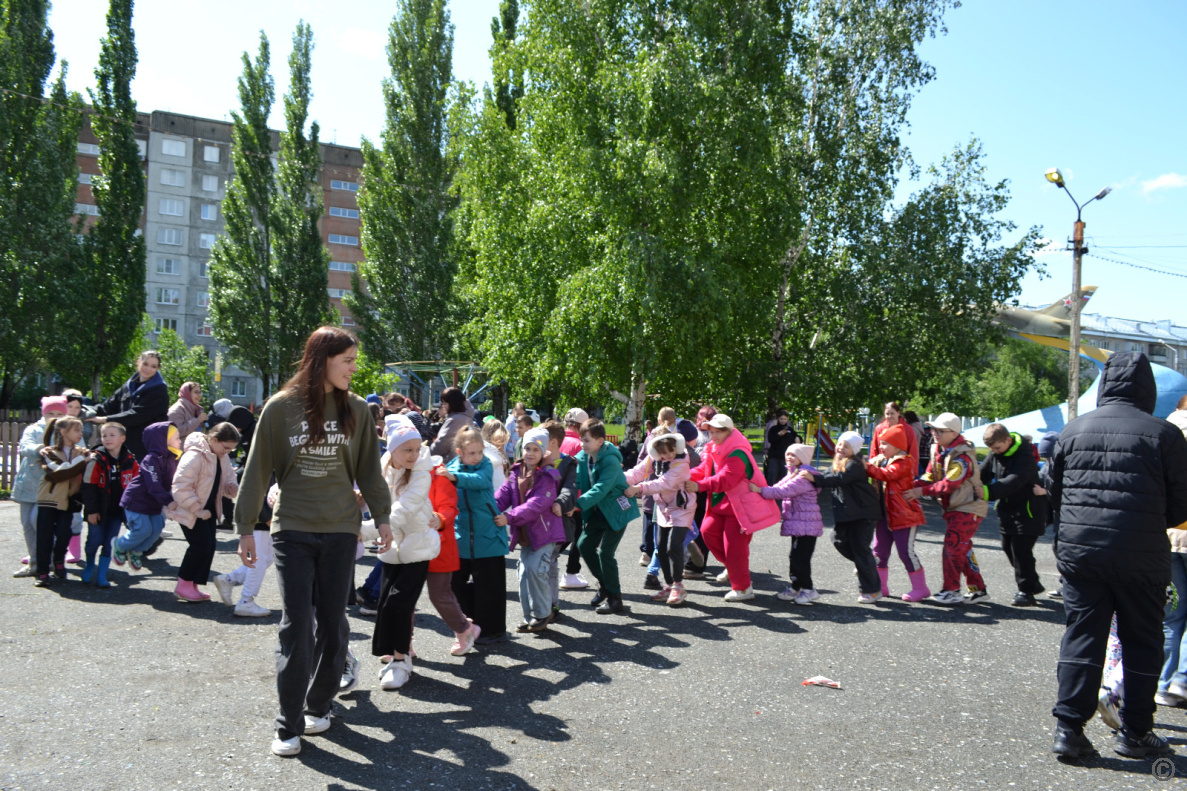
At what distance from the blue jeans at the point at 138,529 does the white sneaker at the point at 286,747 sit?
4.87m

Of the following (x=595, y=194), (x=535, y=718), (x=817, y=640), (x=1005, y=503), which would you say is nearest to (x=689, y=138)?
(x=595, y=194)

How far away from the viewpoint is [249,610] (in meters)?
7.23

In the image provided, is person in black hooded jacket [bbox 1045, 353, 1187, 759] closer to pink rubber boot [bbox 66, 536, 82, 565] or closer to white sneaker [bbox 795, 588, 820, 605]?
white sneaker [bbox 795, 588, 820, 605]

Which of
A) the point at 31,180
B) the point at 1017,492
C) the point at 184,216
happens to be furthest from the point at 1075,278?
the point at 184,216

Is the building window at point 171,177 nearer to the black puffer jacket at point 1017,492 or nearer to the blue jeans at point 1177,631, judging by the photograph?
the black puffer jacket at point 1017,492

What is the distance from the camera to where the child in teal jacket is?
7.68 metres

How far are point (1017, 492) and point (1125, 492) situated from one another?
440cm

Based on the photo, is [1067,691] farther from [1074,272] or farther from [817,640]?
[1074,272]

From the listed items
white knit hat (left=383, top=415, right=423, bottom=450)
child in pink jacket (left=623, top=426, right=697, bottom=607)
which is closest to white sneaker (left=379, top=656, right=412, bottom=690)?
white knit hat (left=383, top=415, right=423, bottom=450)

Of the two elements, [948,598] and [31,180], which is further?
[31,180]

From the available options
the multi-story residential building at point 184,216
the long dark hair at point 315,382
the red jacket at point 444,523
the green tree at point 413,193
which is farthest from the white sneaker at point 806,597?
the multi-story residential building at point 184,216

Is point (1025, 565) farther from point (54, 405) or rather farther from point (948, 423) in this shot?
point (54, 405)

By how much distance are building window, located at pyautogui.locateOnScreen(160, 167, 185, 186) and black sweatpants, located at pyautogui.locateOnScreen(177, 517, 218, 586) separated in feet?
240

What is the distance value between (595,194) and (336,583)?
1542 cm
